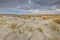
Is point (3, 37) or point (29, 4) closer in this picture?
point (3, 37)

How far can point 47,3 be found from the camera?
1546 mm

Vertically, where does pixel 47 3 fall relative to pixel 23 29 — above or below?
above

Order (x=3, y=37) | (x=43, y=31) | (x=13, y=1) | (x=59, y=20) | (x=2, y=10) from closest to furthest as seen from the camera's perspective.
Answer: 1. (x=3, y=37)
2. (x=43, y=31)
3. (x=59, y=20)
4. (x=2, y=10)
5. (x=13, y=1)

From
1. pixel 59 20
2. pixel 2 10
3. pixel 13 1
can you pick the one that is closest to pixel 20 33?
pixel 59 20

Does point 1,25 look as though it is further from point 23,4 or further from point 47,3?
point 47,3

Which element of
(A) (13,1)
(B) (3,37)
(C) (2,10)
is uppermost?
(A) (13,1)

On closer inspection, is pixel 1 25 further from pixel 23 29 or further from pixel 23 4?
pixel 23 4

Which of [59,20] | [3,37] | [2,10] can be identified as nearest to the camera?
[3,37]

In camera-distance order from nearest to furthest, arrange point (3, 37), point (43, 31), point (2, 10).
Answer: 1. point (3, 37)
2. point (43, 31)
3. point (2, 10)

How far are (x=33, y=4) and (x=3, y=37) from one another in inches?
35.5

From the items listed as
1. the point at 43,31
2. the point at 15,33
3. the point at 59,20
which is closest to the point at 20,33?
the point at 15,33

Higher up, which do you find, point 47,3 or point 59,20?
point 47,3

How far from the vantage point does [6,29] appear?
882 mm

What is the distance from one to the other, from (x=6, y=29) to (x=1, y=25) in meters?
0.10
